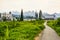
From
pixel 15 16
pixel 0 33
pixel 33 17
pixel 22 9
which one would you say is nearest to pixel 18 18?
pixel 15 16

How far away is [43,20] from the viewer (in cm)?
2508

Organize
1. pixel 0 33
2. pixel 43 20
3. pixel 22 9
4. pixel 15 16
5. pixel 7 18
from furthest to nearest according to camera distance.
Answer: pixel 43 20
pixel 15 16
pixel 7 18
pixel 22 9
pixel 0 33

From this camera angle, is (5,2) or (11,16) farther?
(11,16)

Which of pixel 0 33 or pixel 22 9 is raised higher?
pixel 22 9

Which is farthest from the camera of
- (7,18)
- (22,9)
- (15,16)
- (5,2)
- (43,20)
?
(43,20)

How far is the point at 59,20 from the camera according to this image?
59.0ft

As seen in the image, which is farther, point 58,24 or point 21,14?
point 21,14

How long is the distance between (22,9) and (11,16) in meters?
3.40

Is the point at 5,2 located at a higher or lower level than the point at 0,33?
higher

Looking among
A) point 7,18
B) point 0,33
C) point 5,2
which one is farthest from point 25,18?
point 0,33

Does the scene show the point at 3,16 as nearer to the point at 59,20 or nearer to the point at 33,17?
the point at 33,17

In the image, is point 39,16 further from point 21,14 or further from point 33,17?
point 21,14

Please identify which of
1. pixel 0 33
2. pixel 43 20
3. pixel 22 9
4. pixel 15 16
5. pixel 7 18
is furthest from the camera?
pixel 43 20

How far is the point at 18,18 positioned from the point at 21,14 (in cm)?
101
